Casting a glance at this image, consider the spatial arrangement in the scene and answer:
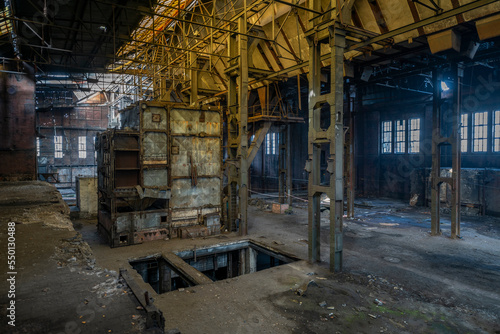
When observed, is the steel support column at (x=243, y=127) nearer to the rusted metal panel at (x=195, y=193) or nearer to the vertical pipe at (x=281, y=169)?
the rusted metal panel at (x=195, y=193)

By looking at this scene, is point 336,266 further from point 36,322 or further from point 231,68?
point 231,68

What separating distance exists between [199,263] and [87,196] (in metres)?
6.99

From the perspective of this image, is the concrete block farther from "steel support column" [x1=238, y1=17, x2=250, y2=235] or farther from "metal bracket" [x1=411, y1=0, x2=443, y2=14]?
"metal bracket" [x1=411, y1=0, x2=443, y2=14]

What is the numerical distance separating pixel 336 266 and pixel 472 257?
4.31m

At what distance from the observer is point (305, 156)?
24.4 m

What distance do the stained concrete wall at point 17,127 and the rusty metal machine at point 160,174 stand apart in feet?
23.5

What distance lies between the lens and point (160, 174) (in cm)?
1048

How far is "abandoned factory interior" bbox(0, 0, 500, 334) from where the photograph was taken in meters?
5.02

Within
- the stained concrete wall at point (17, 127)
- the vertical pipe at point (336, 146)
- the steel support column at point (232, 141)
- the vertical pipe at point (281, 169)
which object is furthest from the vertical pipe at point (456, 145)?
the stained concrete wall at point (17, 127)

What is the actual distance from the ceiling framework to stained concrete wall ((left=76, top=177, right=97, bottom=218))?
484cm

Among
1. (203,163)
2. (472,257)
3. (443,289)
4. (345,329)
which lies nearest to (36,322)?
(345,329)

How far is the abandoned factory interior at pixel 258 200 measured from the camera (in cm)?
502

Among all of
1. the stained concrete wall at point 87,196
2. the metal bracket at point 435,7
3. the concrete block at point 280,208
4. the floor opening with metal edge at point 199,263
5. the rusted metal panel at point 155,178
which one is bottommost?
the floor opening with metal edge at point 199,263

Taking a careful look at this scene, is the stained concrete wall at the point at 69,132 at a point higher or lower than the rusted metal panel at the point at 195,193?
higher
